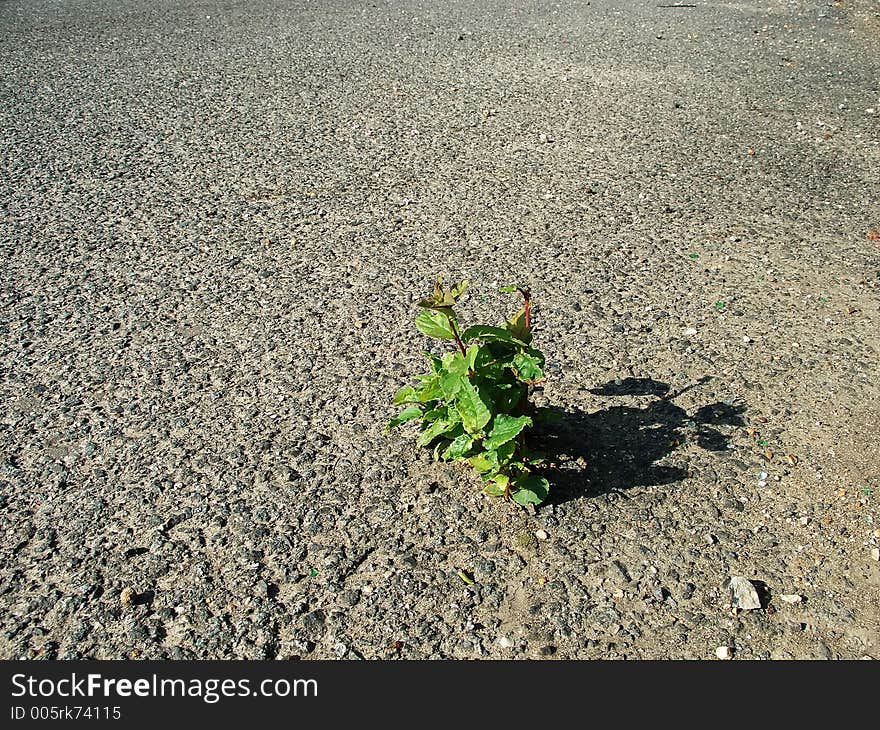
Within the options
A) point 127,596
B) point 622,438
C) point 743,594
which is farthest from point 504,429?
point 127,596

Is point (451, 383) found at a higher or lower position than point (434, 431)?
higher

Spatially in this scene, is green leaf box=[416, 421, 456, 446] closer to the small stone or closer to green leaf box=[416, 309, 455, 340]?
green leaf box=[416, 309, 455, 340]

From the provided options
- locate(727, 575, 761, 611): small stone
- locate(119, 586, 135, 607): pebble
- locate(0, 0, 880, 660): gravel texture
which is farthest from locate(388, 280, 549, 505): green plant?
locate(119, 586, 135, 607): pebble

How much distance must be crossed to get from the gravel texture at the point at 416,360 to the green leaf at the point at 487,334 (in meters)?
0.46

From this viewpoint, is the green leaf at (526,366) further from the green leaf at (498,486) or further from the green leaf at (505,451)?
the green leaf at (498,486)

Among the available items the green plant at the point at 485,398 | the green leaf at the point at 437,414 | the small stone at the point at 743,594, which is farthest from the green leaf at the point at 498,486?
the small stone at the point at 743,594

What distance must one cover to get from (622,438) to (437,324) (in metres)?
0.82

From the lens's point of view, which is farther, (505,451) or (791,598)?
(505,451)

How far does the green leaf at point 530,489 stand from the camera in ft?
9.03

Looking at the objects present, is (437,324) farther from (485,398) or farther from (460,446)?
(460,446)

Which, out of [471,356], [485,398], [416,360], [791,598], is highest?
[471,356]

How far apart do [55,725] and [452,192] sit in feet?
12.0

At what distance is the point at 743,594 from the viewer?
250 cm

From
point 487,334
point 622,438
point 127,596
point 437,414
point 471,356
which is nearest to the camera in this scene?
point 127,596
